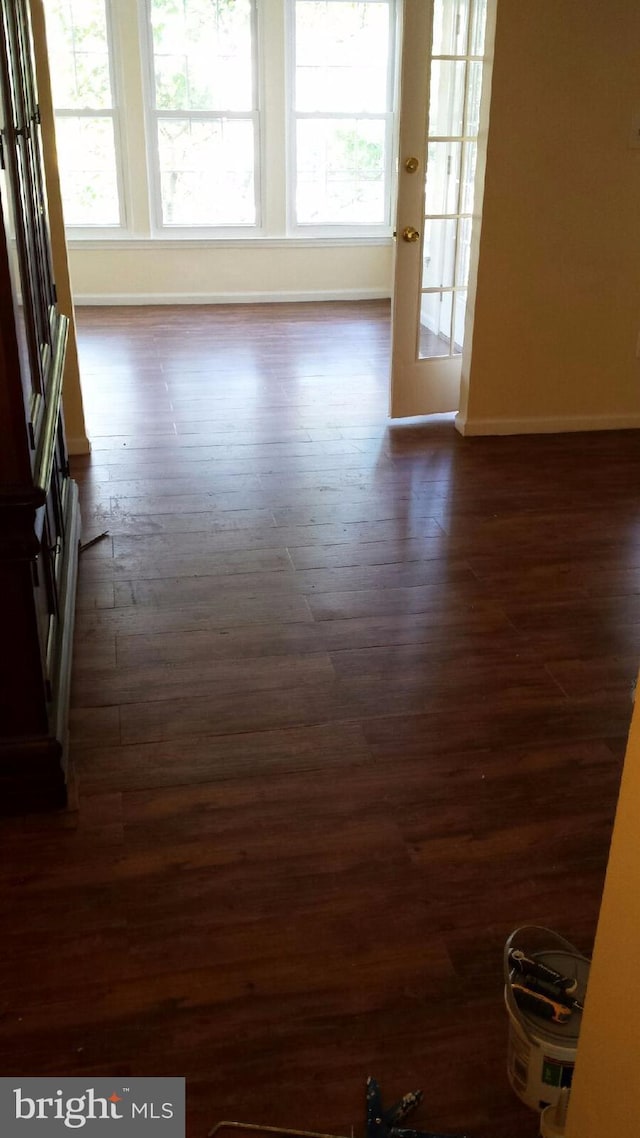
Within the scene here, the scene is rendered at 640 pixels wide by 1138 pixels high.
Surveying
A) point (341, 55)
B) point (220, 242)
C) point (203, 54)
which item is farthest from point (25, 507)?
point (341, 55)

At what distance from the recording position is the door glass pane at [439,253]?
4.52 m

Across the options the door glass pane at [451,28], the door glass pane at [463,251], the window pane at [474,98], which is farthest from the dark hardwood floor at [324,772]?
the door glass pane at [451,28]

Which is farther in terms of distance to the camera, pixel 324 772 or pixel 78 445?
pixel 78 445

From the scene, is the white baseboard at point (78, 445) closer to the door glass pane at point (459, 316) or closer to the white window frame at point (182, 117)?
the door glass pane at point (459, 316)

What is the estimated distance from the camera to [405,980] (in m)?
1.86

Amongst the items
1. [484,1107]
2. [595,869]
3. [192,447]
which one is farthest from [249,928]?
[192,447]

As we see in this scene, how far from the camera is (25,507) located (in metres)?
1.98

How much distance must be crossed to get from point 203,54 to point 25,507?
621 cm

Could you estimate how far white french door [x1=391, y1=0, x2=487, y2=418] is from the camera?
4.09 m

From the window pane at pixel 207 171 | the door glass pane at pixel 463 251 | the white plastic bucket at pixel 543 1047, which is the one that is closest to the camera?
the white plastic bucket at pixel 543 1047

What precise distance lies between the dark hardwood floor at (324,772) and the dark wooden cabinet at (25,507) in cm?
14

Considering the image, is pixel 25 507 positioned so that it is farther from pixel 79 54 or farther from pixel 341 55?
pixel 341 55

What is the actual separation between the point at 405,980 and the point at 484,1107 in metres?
0.27

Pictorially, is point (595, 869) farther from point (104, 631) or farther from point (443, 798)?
point (104, 631)
